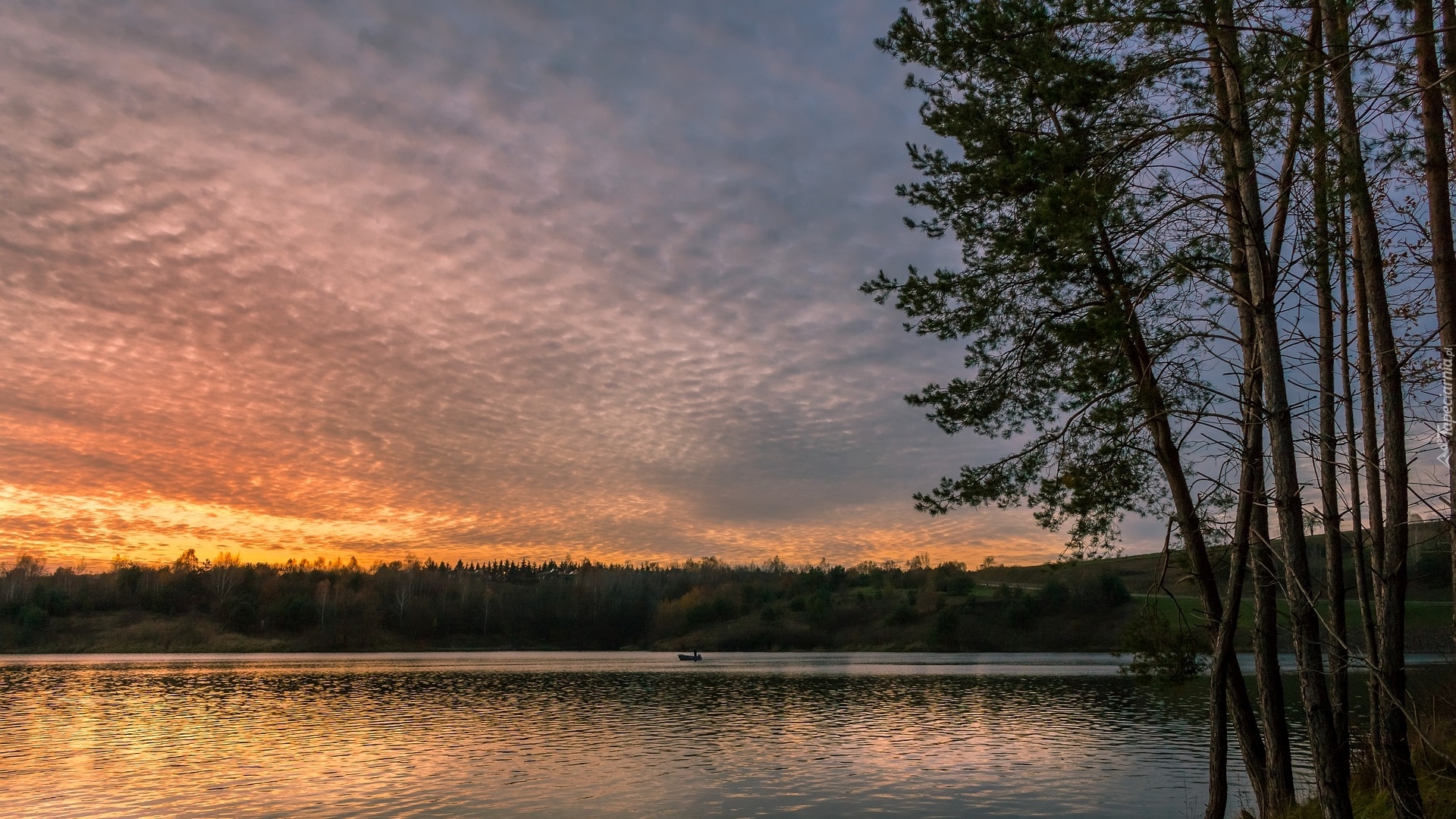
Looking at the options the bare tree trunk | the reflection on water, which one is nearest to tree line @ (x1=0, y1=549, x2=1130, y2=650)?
the reflection on water

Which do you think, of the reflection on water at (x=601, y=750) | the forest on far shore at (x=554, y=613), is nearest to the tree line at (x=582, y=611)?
the forest on far shore at (x=554, y=613)

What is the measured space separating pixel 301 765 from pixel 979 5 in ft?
87.0

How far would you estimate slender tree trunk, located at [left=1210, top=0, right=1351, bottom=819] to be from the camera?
→ 11.3 meters

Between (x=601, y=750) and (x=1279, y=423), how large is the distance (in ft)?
81.7

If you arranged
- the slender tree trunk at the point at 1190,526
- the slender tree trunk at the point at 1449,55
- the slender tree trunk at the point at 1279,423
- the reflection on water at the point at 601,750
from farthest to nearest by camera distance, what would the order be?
the reflection on water at the point at 601,750
the slender tree trunk at the point at 1190,526
the slender tree trunk at the point at 1279,423
the slender tree trunk at the point at 1449,55

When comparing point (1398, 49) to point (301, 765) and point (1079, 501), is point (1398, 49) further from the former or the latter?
point (301, 765)

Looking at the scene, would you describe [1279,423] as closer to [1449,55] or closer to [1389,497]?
[1389,497]

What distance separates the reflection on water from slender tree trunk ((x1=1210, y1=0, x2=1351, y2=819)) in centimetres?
951

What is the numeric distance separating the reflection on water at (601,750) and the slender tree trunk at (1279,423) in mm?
9509

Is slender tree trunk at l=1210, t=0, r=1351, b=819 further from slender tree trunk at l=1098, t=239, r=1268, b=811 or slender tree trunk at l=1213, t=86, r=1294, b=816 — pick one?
slender tree trunk at l=1098, t=239, r=1268, b=811

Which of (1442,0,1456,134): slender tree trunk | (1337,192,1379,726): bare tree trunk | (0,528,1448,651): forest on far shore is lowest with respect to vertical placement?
(0,528,1448,651): forest on far shore

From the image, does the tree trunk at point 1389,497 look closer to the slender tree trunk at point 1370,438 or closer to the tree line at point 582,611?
the slender tree trunk at point 1370,438

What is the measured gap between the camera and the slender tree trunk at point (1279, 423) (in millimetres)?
11281

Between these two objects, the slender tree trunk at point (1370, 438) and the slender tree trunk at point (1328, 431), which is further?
the slender tree trunk at point (1370, 438)
